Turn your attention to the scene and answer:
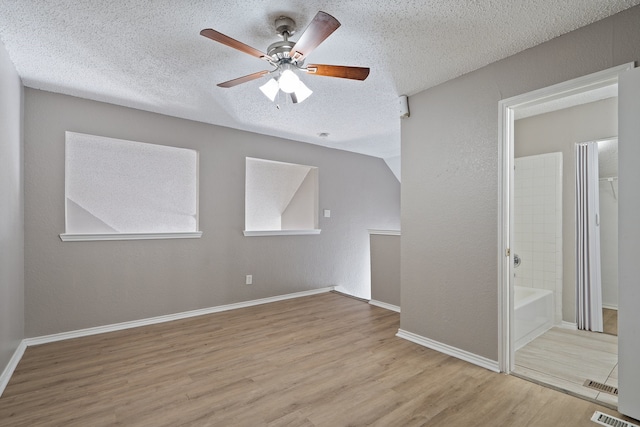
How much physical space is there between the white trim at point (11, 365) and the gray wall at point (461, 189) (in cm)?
308

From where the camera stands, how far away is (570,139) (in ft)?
10.9

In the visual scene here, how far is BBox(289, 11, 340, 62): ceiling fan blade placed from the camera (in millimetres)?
1482

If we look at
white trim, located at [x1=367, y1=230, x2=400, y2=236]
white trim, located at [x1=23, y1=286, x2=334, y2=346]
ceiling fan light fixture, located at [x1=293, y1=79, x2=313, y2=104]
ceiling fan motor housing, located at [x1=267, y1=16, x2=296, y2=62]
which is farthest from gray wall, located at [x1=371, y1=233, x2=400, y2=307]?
ceiling fan motor housing, located at [x1=267, y1=16, x2=296, y2=62]

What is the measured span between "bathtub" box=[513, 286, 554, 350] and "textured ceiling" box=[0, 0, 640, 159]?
2009 mm

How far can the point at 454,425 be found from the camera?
5.80ft

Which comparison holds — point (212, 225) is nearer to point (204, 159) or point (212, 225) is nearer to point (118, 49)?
point (204, 159)

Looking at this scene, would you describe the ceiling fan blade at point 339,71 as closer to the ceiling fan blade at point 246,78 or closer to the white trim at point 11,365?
the ceiling fan blade at point 246,78

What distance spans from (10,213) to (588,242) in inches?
200

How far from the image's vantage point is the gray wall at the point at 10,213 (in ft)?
7.09

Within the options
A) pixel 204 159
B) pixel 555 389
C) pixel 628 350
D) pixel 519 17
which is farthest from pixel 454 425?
pixel 204 159

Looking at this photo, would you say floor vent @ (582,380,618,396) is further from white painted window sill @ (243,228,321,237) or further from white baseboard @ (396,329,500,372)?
white painted window sill @ (243,228,321,237)

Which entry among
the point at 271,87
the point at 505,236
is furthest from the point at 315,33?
the point at 505,236

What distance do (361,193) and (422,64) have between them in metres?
3.29

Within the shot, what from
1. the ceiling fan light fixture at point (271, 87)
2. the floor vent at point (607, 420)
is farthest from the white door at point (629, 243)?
the ceiling fan light fixture at point (271, 87)
